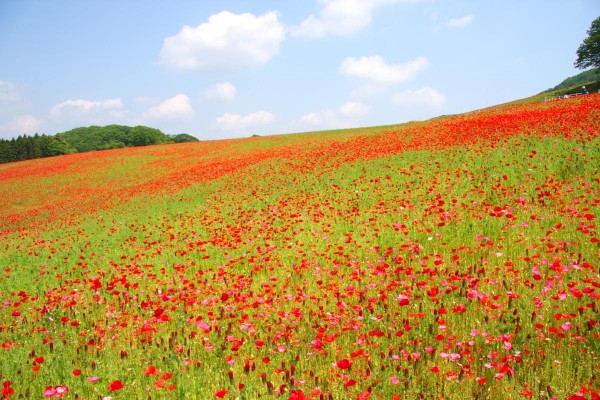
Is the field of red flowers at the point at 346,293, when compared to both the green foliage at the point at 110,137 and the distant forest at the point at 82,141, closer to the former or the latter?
the distant forest at the point at 82,141

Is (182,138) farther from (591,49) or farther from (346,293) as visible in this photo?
(346,293)

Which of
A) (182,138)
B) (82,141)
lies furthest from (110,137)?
(182,138)

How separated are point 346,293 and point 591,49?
72554mm

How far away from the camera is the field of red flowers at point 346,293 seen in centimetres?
372

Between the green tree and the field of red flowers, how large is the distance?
183 feet

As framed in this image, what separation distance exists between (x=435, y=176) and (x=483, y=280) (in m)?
8.38

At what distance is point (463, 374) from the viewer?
3490 millimetres

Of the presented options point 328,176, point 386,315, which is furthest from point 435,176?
point 386,315

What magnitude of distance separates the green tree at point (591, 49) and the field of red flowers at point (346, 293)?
5582 centimetres

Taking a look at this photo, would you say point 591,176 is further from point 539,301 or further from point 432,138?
point 432,138

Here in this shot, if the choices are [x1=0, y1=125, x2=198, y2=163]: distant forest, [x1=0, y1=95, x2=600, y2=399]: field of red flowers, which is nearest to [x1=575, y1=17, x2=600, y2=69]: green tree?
[x1=0, y1=95, x2=600, y2=399]: field of red flowers

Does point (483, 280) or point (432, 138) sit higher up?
point (432, 138)

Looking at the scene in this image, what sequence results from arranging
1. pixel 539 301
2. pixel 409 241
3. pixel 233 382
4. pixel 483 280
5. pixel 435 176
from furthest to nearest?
pixel 435 176
pixel 409 241
pixel 483 280
pixel 539 301
pixel 233 382

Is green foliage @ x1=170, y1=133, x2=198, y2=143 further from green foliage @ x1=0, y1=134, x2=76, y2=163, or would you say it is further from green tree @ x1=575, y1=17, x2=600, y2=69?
green tree @ x1=575, y1=17, x2=600, y2=69
